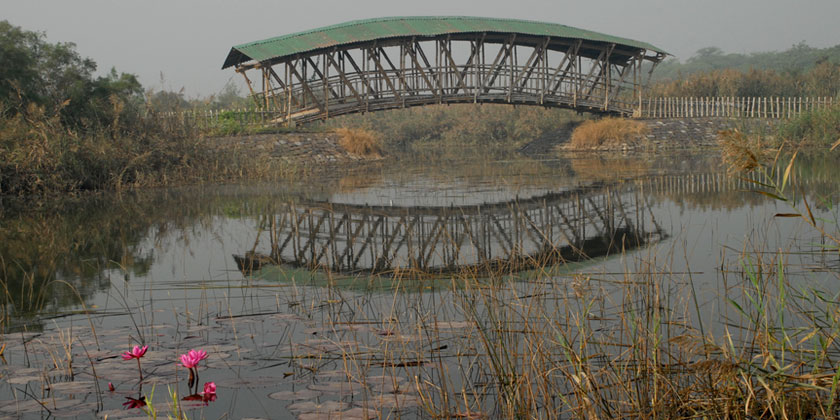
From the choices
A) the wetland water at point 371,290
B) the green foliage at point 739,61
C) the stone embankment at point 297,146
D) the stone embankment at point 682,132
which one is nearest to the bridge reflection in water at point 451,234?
the wetland water at point 371,290

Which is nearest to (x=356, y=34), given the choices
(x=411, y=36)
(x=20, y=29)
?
(x=411, y=36)

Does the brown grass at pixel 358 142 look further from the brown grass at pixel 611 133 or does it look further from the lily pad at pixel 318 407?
the lily pad at pixel 318 407

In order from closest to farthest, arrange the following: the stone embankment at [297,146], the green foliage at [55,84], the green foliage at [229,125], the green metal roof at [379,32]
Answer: the green foliage at [55,84]
the stone embankment at [297,146]
the green foliage at [229,125]
the green metal roof at [379,32]

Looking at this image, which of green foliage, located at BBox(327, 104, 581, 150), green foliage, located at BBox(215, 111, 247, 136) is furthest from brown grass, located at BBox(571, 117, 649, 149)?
green foliage, located at BBox(215, 111, 247, 136)

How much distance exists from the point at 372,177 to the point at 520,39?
1499 cm

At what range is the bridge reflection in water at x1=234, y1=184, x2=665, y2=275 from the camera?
22.9 ft

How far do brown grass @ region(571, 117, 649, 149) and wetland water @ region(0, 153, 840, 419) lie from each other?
1648 cm

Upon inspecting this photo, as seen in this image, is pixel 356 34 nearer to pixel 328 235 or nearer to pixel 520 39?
pixel 520 39

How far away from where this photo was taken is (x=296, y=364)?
4098 millimetres

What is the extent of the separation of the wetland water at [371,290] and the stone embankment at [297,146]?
33.5 feet

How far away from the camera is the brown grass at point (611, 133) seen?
30266mm

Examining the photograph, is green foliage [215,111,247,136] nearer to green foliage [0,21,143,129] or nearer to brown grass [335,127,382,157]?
brown grass [335,127,382,157]

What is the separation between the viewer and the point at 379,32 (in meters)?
29.0

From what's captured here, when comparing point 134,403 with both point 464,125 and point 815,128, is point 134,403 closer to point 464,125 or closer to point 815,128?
point 815,128
